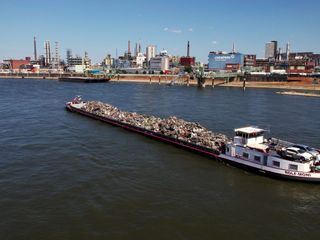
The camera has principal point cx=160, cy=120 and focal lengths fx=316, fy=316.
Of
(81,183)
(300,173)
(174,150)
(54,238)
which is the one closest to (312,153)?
(300,173)

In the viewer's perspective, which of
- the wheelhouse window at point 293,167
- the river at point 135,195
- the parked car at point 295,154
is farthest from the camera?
the parked car at point 295,154

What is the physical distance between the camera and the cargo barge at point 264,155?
100 feet

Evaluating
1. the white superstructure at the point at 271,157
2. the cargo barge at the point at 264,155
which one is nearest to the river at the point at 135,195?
the cargo barge at the point at 264,155

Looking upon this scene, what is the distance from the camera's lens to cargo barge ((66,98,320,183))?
30562mm

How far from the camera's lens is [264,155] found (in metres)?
32.4

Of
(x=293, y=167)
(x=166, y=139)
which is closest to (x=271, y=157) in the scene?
(x=293, y=167)

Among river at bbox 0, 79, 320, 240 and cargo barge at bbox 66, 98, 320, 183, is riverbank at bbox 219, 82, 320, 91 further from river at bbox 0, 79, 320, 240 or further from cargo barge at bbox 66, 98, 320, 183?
cargo barge at bbox 66, 98, 320, 183

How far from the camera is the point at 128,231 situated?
22109 mm

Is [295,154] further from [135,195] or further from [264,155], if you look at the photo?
[135,195]

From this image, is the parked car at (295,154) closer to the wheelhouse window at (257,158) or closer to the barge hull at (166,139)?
the wheelhouse window at (257,158)

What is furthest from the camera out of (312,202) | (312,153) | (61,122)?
(61,122)

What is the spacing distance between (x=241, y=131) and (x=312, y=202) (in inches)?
434

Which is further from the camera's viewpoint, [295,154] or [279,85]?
[279,85]

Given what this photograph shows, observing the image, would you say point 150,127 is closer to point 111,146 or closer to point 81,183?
point 111,146
